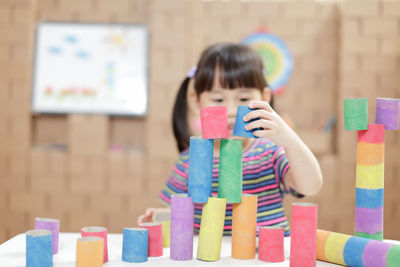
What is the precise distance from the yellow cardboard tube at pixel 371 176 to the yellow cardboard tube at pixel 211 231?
0.81 feet

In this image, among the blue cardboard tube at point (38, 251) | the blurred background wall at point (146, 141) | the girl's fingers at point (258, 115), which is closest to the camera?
the blue cardboard tube at point (38, 251)

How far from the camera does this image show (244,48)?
130 cm

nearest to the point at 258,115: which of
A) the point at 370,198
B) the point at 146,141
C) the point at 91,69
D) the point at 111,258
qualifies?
the point at 370,198

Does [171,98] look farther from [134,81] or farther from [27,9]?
[27,9]

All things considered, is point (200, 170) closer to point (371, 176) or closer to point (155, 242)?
point (155, 242)

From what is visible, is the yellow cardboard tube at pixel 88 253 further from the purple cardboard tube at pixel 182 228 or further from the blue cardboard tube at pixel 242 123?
the blue cardboard tube at pixel 242 123

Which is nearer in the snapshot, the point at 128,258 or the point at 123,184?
the point at 128,258

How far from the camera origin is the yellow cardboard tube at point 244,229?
2.43ft

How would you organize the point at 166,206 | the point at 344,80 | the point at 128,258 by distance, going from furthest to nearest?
the point at 344,80, the point at 166,206, the point at 128,258

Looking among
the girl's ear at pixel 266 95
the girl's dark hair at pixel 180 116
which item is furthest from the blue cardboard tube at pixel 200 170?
the girl's dark hair at pixel 180 116

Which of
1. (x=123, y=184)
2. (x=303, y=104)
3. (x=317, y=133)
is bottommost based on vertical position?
(x=123, y=184)

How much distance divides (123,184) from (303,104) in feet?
4.01

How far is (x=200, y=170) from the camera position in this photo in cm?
74

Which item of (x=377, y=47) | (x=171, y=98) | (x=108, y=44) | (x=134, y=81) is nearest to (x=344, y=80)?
(x=377, y=47)
